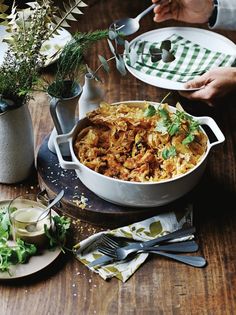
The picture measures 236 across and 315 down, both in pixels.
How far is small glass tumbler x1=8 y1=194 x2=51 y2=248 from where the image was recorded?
125cm

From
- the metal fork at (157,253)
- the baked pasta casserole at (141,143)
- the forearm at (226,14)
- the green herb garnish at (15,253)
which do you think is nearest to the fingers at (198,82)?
the baked pasta casserole at (141,143)

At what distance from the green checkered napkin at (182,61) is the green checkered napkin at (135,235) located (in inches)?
21.1

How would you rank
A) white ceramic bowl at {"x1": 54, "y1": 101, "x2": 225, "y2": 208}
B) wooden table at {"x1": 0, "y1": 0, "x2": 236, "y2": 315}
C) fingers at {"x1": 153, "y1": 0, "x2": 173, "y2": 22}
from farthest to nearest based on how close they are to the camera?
fingers at {"x1": 153, "y1": 0, "x2": 173, "y2": 22} < white ceramic bowl at {"x1": 54, "y1": 101, "x2": 225, "y2": 208} < wooden table at {"x1": 0, "y1": 0, "x2": 236, "y2": 315}

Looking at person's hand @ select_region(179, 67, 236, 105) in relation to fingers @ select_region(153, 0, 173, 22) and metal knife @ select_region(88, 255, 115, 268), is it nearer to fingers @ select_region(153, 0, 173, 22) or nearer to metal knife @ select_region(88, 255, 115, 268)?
fingers @ select_region(153, 0, 173, 22)

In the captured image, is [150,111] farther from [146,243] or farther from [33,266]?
[33,266]

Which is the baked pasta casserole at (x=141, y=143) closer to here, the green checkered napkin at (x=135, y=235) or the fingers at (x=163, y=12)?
the green checkered napkin at (x=135, y=235)

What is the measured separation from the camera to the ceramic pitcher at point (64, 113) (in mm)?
1388

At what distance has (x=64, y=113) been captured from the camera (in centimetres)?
143

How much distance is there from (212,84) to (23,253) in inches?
30.2

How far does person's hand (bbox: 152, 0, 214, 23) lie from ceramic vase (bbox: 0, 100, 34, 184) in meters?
0.76

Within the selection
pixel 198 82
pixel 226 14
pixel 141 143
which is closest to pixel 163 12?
pixel 226 14

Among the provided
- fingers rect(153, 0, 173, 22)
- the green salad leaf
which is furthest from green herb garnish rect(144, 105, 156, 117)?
fingers rect(153, 0, 173, 22)

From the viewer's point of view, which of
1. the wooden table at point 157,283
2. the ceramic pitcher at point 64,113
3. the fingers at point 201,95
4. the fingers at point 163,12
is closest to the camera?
the wooden table at point 157,283

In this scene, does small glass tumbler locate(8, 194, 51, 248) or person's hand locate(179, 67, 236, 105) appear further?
person's hand locate(179, 67, 236, 105)
